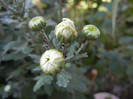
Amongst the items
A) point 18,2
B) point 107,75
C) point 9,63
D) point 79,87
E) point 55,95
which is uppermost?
point 18,2

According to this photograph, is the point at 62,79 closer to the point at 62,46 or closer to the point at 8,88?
the point at 62,46

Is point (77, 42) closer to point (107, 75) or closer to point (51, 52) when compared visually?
point (51, 52)

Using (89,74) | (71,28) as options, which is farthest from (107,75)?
(71,28)

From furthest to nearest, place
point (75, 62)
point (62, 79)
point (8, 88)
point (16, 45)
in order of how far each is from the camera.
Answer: point (8, 88), point (16, 45), point (75, 62), point (62, 79)

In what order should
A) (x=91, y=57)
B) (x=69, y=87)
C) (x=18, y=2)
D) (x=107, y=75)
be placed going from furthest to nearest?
(x=107, y=75) → (x=91, y=57) → (x=69, y=87) → (x=18, y=2)

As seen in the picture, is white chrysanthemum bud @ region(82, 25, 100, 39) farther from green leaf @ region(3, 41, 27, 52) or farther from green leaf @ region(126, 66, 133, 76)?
green leaf @ region(126, 66, 133, 76)

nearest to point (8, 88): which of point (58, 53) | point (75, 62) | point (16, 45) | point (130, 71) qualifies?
point (16, 45)

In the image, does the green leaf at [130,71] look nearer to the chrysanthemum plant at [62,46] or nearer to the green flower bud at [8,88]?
the chrysanthemum plant at [62,46]

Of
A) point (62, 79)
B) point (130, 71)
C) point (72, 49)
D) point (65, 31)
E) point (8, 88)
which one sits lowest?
point (130, 71)
